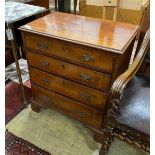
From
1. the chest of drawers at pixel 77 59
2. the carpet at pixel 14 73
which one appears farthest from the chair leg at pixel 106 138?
the carpet at pixel 14 73

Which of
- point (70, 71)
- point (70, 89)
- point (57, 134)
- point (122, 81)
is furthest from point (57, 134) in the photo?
point (122, 81)

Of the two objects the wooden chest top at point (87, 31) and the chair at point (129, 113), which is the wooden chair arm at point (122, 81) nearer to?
the chair at point (129, 113)

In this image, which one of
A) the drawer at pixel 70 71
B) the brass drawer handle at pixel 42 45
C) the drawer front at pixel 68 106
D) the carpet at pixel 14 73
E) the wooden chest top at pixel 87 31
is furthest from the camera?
the carpet at pixel 14 73

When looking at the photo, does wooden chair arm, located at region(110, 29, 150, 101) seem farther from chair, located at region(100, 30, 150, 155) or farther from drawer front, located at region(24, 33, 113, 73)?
drawer front, located at region(24, 33, 113, 73)

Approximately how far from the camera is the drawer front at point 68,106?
147 centimetres

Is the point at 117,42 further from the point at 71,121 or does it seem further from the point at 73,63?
the point at 71,121

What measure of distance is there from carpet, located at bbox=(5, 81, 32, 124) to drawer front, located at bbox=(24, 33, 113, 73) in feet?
2.39

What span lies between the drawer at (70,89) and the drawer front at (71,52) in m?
0.20

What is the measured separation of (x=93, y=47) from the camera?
1143mm

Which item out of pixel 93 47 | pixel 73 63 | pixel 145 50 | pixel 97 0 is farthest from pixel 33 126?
pixel 97 0

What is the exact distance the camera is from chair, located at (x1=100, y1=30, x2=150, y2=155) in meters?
1.03

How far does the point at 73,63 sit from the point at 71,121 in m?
0.69

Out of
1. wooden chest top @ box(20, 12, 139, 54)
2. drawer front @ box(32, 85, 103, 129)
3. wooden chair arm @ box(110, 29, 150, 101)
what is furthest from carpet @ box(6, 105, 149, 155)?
wooden chest top @ box(20, 12, 139, 54)

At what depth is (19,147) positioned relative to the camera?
153 cm
